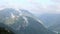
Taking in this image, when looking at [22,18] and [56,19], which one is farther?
[22,18]

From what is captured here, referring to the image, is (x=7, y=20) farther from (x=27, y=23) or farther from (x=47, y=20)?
(x=47, y=20)

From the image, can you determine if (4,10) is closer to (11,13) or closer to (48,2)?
(11,13)

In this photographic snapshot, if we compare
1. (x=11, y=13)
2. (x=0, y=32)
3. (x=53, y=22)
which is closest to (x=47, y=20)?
(x=53, y=22)

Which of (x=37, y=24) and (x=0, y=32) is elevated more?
(x=37, y=24)

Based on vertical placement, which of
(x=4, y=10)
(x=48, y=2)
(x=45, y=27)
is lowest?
(x=45, y=27)

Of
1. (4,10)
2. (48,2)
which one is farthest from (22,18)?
(48,2)

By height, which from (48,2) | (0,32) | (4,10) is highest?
(48,2)
